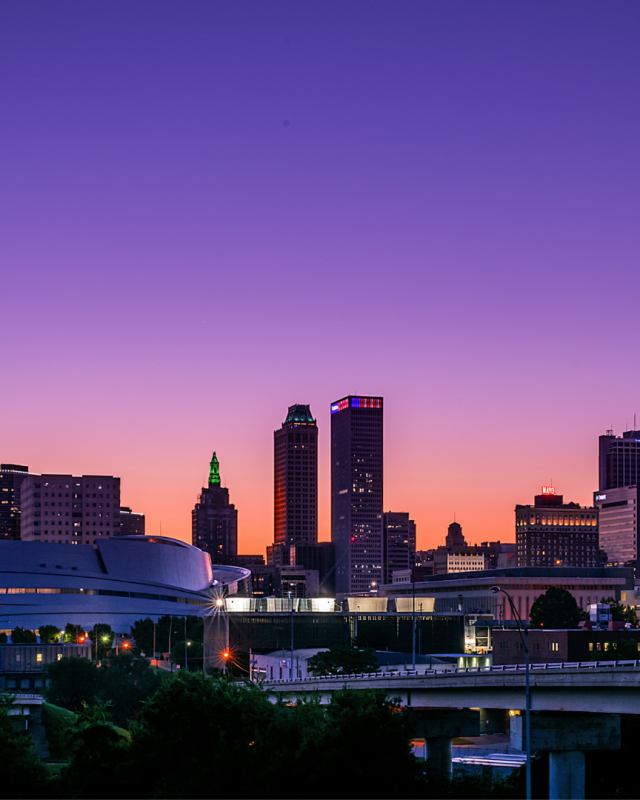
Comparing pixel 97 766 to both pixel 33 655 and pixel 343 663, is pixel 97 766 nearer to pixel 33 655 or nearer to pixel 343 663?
pixel 343 663

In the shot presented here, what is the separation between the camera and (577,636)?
505 ft

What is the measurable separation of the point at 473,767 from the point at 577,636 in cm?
5562

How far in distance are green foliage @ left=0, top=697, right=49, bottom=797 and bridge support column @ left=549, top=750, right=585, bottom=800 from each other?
3211cm

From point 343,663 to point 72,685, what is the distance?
3373cm

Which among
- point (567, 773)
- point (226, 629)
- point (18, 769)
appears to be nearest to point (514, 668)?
point (567, 773)

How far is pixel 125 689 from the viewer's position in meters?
135

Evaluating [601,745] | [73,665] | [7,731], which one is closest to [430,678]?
[601,745]

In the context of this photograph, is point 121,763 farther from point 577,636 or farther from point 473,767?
point 577,636

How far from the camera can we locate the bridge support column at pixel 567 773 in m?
72.3

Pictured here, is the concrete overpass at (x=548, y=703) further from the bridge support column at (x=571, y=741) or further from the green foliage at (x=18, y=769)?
the green foliage at (x=18, y=769)

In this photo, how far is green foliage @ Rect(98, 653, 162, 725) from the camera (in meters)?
134

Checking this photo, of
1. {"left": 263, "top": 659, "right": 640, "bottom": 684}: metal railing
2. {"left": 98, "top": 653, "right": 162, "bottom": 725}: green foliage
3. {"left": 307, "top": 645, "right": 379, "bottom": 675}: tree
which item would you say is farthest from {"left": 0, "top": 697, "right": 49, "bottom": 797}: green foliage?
{"left": 307, "top": 645, "right": 379, "bottom": 675}: tree

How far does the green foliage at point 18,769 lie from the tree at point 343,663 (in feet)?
231

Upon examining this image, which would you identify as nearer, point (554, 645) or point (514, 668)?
point (514, 668)
